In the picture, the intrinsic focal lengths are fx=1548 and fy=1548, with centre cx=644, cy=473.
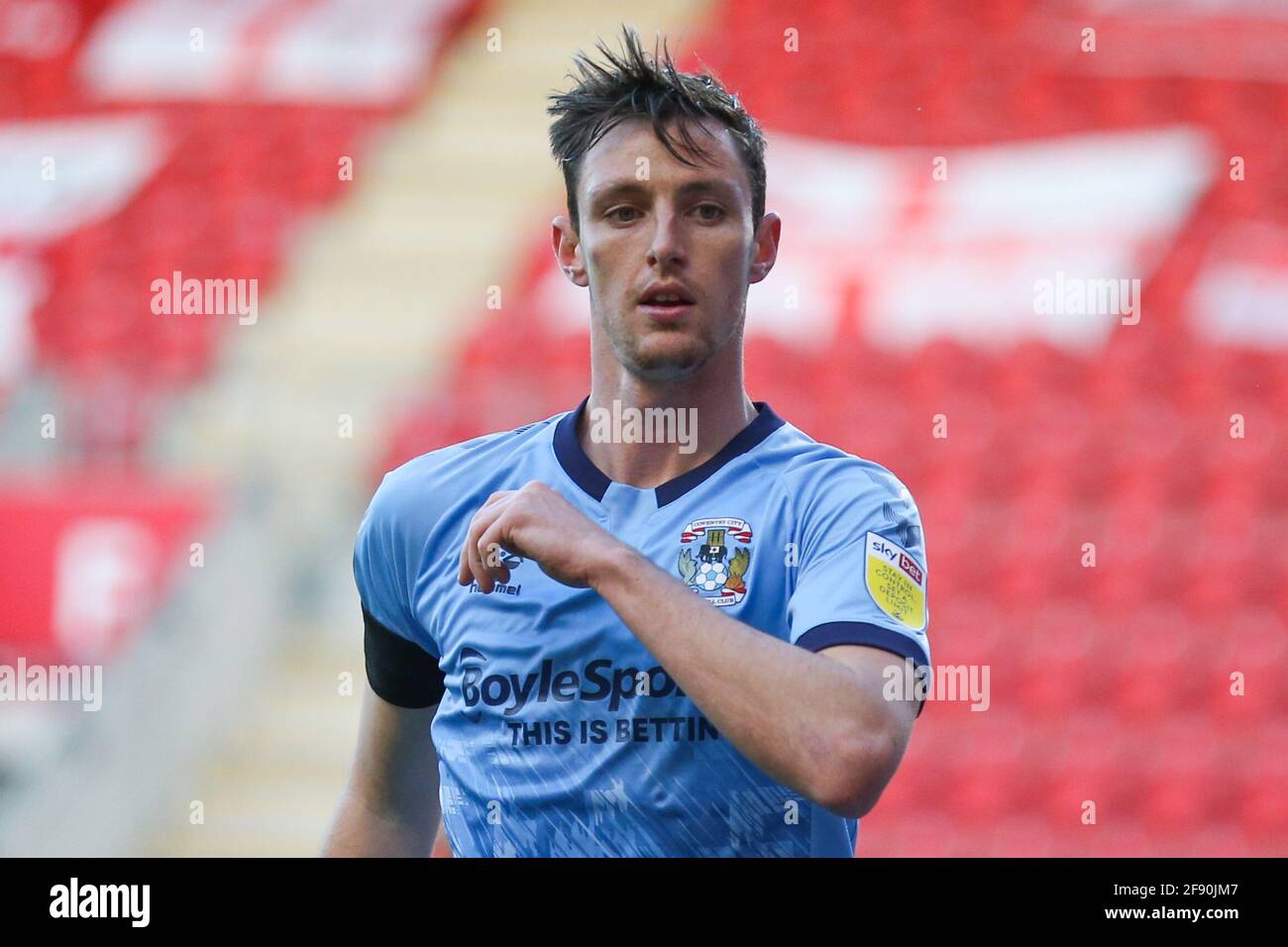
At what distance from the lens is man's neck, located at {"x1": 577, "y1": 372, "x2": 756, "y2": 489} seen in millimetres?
2182

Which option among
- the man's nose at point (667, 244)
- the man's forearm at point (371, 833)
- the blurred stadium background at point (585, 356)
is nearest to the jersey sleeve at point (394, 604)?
the man's forearm at point (371, 833)

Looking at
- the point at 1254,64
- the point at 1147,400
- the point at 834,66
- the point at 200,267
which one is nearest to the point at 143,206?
the point at 200,267

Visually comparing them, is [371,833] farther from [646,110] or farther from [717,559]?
[646,110]

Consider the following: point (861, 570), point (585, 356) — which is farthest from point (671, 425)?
point (585, 356)

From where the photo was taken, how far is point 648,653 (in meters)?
2.01

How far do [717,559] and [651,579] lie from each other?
25cm

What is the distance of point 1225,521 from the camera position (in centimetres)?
718

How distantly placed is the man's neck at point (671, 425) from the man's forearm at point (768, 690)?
0.41m

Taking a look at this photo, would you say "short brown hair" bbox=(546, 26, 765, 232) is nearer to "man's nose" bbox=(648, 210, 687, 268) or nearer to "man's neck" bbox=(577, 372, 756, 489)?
"man's nose" bbox=(648, 210, 687, 268)

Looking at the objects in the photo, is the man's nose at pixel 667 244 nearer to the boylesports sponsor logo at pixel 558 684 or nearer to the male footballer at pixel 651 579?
the male footballer at pixel 651 579

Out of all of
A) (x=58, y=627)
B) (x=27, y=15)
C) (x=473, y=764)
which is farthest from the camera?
(x=27, y=15)

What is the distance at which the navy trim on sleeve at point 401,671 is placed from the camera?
2348 millimetres
